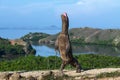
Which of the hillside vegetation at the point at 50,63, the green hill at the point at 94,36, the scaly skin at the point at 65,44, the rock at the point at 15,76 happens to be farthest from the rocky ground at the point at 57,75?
the green hill at the point at 94,36

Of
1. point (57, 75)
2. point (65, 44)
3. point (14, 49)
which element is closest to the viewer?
point (57, 75)

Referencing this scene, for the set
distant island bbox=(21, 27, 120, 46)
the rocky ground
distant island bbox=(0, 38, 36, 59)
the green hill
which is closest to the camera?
the rocky ground

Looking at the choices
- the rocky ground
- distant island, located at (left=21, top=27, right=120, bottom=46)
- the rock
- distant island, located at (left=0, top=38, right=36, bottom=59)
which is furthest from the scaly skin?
distant island, located at (left=21, top=27, right=120, bottom=46)

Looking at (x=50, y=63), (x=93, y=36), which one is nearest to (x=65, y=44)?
(x=50, y=63)

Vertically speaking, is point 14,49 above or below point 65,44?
below

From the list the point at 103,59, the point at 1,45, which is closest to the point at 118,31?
the point at 1,45

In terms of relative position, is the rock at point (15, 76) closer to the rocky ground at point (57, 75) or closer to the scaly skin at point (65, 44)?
the rocky ground at point (57, 75)

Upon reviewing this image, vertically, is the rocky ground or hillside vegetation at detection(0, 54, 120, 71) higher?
the rocky ground

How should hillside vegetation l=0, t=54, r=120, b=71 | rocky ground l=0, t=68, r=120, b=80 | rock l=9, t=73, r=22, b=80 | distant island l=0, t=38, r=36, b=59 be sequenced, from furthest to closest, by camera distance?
distant island l=0, t=38, r=36, b=59, hillside vegetation l=0, t=54, r=120, b=71, rock l=9, t=73, r=22, b=80, rocky ground l=0, t=68, r=120, b=80

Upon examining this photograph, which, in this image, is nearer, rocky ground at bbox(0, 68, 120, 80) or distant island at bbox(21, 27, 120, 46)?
rocky ground at bbox(0, 68, 120, 80)

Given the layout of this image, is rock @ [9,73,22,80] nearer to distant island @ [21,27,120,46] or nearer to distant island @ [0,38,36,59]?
distant island @ [0,38,36,59]

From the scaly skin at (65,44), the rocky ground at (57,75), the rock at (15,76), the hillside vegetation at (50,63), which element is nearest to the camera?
the rocky ground at (57,75)

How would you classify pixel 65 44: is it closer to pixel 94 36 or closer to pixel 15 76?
pixel 15 76

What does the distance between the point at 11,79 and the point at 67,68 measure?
2.89 metres
